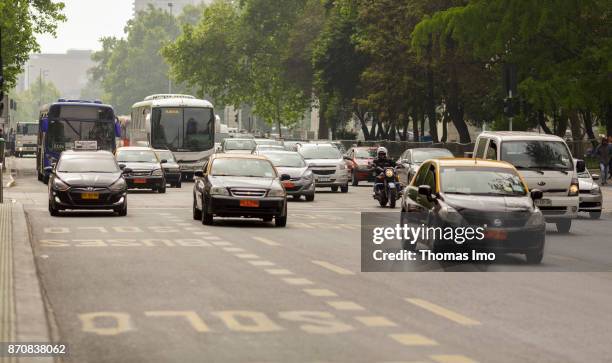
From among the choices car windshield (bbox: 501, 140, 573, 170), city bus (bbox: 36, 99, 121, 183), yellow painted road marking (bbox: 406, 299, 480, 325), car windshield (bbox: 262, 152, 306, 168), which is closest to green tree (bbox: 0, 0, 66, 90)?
city bus (bbox: 36, 99, 121, 183)

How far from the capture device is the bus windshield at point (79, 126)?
55.4m

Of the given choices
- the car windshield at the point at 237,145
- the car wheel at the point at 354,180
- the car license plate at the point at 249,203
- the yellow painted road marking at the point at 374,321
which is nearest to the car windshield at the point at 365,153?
the car wheel at the point at 354,180

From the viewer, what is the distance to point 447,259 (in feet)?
65.8

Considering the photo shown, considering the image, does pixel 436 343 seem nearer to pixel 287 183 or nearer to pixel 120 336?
pixel 120 336

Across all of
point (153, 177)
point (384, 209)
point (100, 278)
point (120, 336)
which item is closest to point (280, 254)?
point (100, 278)

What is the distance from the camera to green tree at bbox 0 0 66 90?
65125 millimetres

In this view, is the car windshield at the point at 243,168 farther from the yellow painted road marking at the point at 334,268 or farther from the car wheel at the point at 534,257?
the car wheel at the point at 534,257

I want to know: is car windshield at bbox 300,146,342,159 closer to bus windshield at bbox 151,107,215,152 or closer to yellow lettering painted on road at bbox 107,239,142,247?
bus windshield at bbox 151,107,215,152

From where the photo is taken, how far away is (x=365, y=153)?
58000mm

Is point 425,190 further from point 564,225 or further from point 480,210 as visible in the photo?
point 564,225

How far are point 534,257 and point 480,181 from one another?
1.54 metres

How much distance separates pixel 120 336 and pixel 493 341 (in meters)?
3.13

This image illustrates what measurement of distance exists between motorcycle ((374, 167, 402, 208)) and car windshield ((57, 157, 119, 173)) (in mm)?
8050

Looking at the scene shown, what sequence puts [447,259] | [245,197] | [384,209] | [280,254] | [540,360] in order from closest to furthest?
[540,360], [447,259], [280,254], [245,197], [384,209]
